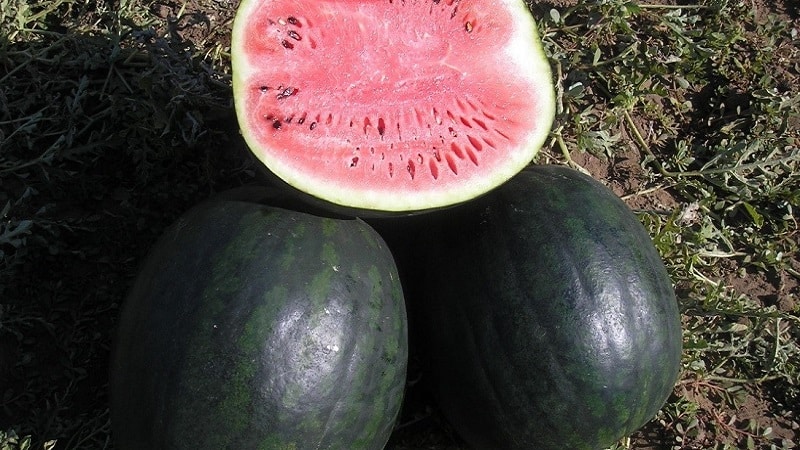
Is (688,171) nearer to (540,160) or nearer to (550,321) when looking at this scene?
(540,160)

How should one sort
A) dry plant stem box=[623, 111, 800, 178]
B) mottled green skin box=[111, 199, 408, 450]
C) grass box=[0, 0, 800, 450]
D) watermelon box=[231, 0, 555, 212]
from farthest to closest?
dry plant stem box=[623, 111, 800, 178] → grass box=[0, 0, 800, 450] → watermelon box=[231, 0, 555, 212] → mottled green skin box=[111, 199, 408, 450]

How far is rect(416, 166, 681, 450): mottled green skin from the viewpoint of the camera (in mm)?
2436

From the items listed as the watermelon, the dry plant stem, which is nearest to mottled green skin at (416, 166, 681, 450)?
the watermelon

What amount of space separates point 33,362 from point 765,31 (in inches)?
141

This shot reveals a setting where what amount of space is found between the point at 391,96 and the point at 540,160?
1.18 metres

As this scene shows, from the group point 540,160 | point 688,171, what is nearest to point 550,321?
point 540,160

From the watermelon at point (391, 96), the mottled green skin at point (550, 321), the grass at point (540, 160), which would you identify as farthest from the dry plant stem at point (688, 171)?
the watermelon at point (391, 96)

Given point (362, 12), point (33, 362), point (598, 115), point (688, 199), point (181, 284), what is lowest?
point (33, 362)

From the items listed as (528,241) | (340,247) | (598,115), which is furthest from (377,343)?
(598,115)

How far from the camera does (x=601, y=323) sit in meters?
2.44

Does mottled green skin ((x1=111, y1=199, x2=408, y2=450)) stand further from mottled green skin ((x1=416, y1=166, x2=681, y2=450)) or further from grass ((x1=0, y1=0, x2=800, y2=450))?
grass ((x1=0, y1=0, x2=800, y2=450))

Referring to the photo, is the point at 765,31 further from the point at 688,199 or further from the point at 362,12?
the point at 362,12

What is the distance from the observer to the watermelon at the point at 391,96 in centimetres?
236

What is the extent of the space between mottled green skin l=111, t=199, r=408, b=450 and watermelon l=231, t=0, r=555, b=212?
22cm
